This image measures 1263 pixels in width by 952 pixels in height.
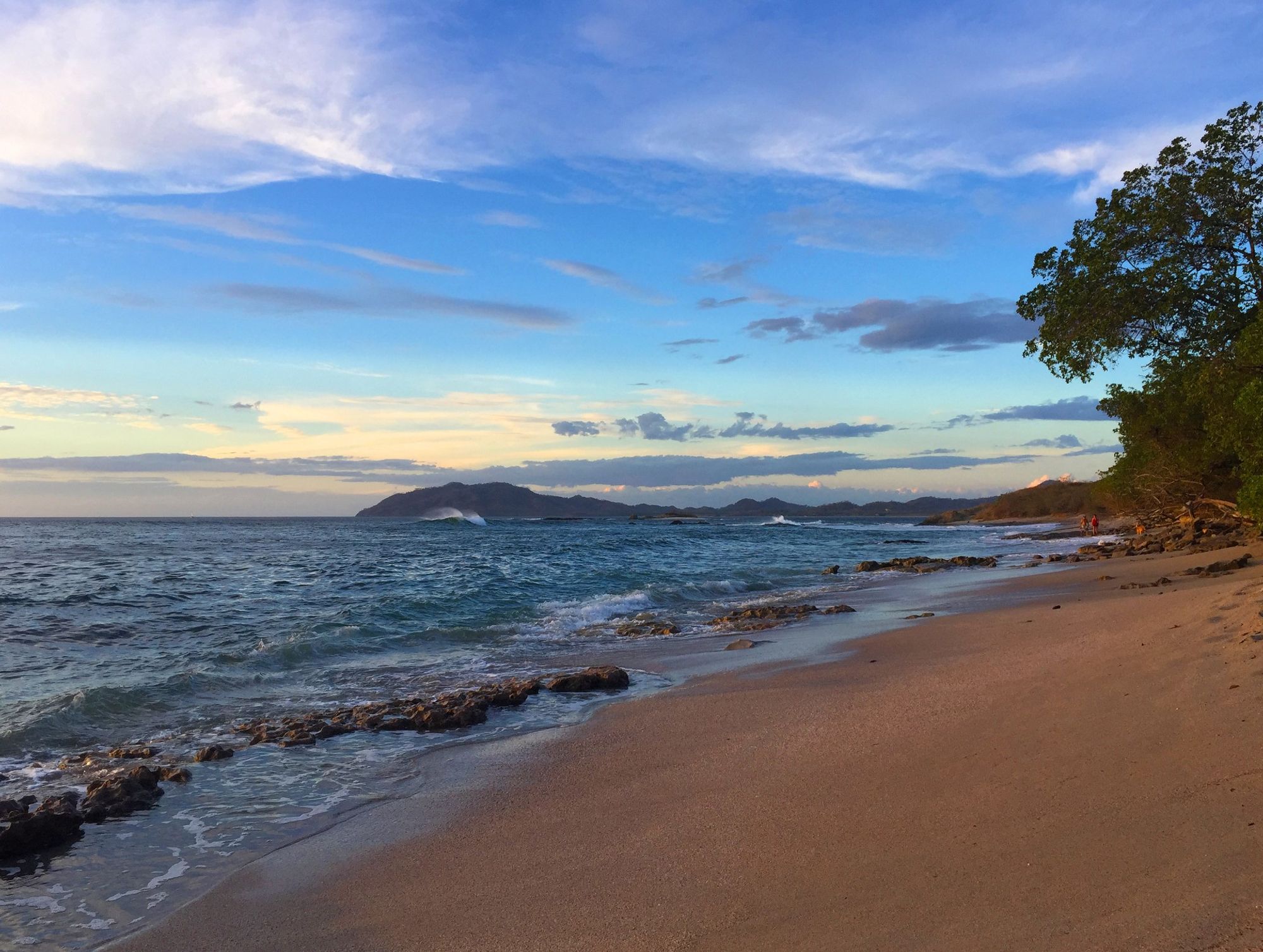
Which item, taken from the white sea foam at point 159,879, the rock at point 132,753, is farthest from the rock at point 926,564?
the white sea foam at point 159,879

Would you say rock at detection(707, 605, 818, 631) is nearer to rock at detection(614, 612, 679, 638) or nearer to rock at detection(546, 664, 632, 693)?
rock at detection(614, 612, 679, 638)

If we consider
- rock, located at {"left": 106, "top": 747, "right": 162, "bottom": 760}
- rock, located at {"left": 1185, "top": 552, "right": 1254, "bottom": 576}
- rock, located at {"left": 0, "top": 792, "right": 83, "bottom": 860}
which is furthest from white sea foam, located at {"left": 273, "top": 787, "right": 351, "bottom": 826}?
rock, located at {"left": 1185, "top": 552, "right": 1254, "bottom": 576}

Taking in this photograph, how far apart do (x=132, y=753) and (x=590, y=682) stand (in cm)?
542

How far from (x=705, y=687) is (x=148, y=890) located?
6.81 metres

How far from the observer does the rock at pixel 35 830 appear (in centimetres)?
582

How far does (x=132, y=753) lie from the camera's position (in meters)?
8.47

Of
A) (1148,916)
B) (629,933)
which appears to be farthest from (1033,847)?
(629,933)

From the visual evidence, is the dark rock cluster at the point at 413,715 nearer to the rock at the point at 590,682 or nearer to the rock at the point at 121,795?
the rock at the point at 590,682

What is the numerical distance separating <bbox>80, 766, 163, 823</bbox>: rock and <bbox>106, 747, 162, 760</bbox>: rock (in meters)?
1.09

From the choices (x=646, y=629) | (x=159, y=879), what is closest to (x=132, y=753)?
(x=159, y=879)

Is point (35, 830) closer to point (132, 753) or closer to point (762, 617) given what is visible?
point (132, 753)

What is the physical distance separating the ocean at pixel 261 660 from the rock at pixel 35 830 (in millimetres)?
129

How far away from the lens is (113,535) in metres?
71.2

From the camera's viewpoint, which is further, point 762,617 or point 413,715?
point 762,617
